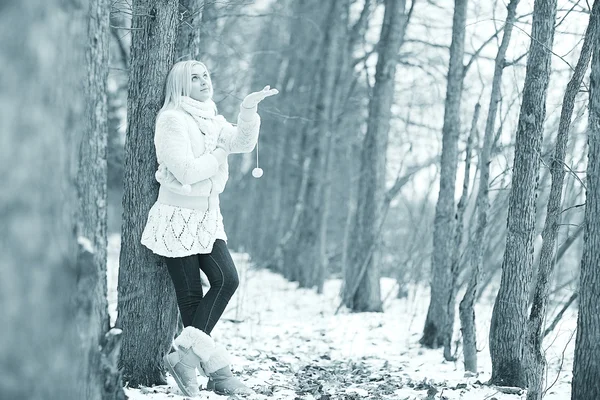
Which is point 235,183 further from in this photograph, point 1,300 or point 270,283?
point 1,300

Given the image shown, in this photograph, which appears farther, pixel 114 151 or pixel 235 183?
pixel 235 183

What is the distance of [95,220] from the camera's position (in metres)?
3.23

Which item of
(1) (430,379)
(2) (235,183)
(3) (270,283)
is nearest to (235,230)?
(2) (235,183)

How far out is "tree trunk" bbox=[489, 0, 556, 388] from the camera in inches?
200

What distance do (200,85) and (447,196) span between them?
3.94 meters

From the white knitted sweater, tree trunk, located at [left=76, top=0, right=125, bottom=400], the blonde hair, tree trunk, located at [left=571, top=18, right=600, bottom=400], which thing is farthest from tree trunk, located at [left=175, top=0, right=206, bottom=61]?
tree trunk, located at [left=571, top=18, right=600, bottom=400]

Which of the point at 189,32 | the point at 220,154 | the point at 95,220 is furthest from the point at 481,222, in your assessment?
the point at 95,220

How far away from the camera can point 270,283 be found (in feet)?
51.6

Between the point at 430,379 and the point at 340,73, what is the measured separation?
393 inches

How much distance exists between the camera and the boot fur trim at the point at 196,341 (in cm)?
461

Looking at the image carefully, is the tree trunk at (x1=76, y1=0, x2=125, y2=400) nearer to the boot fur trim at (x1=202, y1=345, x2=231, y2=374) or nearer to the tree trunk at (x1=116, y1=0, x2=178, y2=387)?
the boot fur trim at (x1=202, y1=345, x2=231, y2=374)

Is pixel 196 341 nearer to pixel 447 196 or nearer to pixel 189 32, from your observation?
pixel 189 32

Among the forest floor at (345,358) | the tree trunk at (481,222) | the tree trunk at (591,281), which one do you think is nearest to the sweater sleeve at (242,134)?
the forest floor at (345,358)

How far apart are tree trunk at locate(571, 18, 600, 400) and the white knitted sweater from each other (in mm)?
2156
